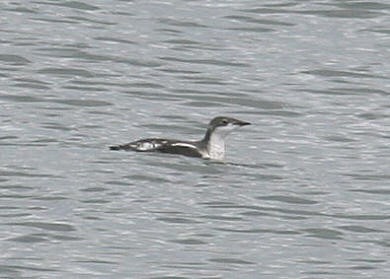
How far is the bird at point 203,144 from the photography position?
2575 centimetres

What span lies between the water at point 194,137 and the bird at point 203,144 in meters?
0.12

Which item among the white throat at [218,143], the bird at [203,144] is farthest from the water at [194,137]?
the white throat at [218,143]

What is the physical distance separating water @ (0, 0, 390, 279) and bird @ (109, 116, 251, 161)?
122mm

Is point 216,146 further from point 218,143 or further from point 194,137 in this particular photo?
point 194,137

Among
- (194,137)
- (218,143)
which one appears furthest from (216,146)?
(194,137)

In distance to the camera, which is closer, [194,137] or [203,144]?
[203,144]

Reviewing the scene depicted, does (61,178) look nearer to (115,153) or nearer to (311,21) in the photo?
(115,153)

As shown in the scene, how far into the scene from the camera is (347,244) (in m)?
21.6

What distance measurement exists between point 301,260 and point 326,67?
465 inches

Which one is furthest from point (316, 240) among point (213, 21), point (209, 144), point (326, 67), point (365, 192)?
point (213, 21)

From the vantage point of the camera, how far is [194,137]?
2756cm

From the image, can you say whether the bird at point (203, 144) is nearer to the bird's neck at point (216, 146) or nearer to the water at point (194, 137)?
the bird's neck at point (216, 146)

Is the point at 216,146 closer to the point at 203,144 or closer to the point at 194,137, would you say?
the point at 203,144

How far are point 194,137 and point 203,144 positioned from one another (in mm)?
1350
